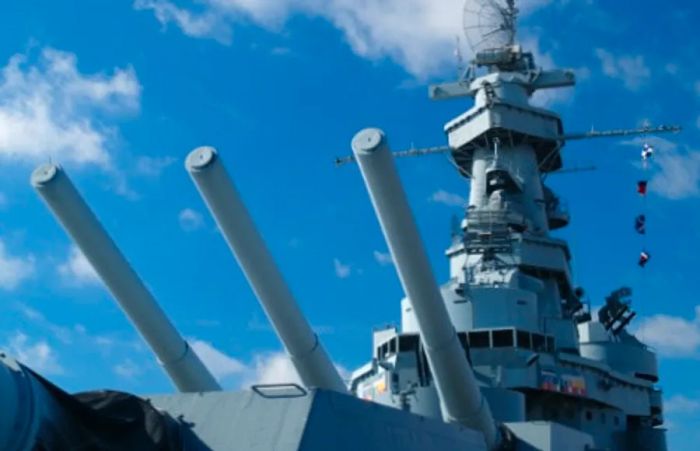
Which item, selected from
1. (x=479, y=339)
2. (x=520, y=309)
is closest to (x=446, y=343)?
(x=479, y=339)

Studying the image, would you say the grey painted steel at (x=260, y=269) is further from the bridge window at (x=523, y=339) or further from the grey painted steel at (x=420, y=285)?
the bridge window at (x=523, y=339)

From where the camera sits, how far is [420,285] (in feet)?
31.0

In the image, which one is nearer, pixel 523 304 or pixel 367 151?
pixel 367 151

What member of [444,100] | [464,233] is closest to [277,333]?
[464,233]

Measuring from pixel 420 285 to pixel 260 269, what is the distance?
5.53 ft

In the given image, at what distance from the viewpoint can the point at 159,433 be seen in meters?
6.71

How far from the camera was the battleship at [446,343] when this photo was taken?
6.79 metres

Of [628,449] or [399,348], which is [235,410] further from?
[628,449]

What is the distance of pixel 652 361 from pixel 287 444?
19.3 meters

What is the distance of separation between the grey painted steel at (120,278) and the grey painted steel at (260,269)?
1.07 meters

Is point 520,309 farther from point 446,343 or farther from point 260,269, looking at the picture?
point 260,269

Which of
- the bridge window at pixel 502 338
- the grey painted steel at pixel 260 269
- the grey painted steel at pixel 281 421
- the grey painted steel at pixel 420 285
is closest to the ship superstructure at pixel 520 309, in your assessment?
the bridge window at pixel 502 338

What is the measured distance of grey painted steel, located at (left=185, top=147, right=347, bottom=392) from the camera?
28.9 feet

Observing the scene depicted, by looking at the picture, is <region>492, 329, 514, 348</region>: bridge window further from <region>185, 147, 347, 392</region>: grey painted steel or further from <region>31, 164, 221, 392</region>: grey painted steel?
<region>31, 164, 221, 392</region>: grey painted steel
